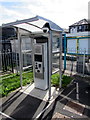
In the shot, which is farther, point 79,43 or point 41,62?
point 79,43

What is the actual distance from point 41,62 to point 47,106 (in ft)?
5.00

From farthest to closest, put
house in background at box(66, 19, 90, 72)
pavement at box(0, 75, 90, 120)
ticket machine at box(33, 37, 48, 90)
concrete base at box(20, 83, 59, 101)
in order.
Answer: house in background at box(66, 19, 90, 72) < ticket machine at box(33, 37, 48, 90) < concrete base at box(20, 83, 59, 101) < pavement at box(0, 75, 90, 120)

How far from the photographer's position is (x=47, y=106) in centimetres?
321

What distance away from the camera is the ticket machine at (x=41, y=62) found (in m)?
3.90

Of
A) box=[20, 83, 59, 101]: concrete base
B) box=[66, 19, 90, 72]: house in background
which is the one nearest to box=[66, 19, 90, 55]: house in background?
box=[66, 19, 90, 72]: house in background

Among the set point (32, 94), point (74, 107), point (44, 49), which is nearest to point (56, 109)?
point (74, 107)

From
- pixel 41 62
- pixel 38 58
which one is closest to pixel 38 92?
pixel 41 62

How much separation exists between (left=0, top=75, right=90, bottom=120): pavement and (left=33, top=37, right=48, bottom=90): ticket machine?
27.0 inches

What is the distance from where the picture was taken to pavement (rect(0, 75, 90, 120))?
9.30 ft

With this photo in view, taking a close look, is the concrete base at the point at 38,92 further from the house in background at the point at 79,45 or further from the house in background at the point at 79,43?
the house in background at the point at 79,43

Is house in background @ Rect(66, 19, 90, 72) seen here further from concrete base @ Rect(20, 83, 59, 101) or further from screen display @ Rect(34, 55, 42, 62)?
screen display @ Rect(34, 55, 42, 62)

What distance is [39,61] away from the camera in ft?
13.2

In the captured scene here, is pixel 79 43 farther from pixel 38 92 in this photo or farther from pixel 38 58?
pixel 38 92

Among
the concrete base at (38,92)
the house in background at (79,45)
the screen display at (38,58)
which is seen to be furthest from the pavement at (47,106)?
the house in background at (79,45)
